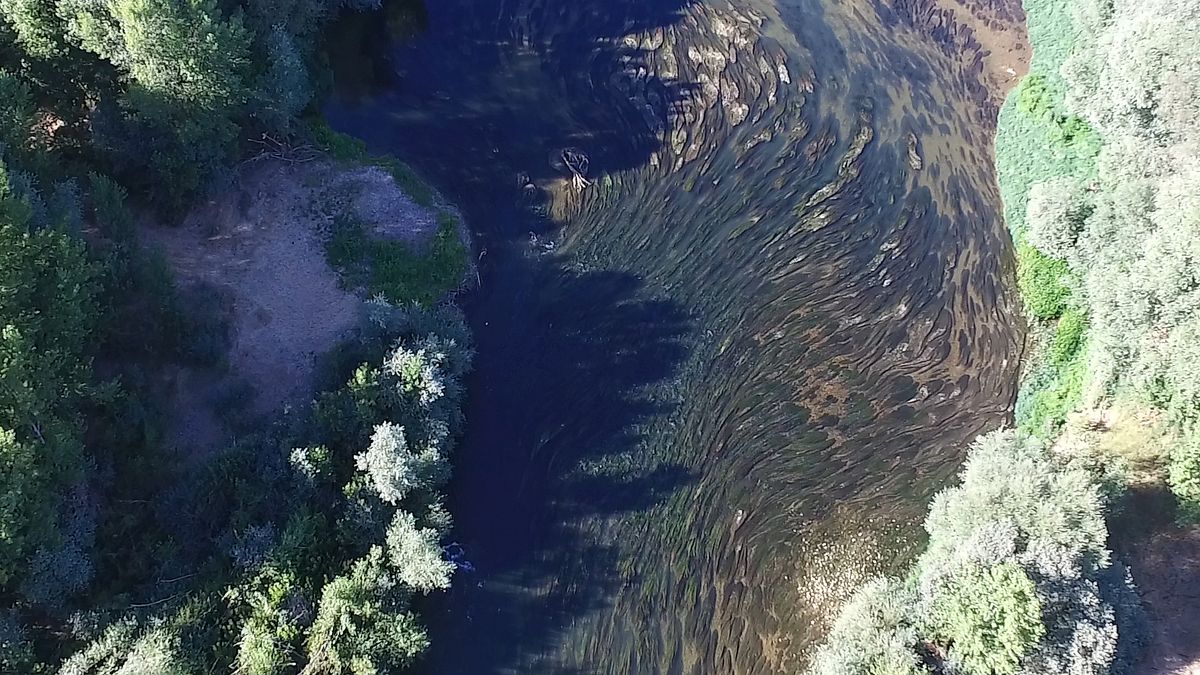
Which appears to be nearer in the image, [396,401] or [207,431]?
[396,401]

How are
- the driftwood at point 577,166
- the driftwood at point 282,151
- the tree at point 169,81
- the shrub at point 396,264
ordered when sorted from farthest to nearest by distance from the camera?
the driftwood at point 577,166 < the driftwood at point 282,151 < the shrub at point 396,264 < the tree at point 169,81

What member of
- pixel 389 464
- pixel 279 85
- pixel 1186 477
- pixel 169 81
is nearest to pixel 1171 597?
pixel 1186 477

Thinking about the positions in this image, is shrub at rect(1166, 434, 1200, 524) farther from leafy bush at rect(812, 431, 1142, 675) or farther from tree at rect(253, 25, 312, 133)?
tree at rect(253, 25, 312, 133)

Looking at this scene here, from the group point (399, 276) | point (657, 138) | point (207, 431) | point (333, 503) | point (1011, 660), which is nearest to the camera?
point (1011, 660)

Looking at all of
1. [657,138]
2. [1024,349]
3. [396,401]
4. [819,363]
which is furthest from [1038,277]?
[396,401]

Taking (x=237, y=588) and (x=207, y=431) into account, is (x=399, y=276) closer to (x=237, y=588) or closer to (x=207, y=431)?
(x=207, y=431)

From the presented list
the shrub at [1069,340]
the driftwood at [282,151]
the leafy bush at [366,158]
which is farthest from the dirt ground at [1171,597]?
the driftwood at [282,151]

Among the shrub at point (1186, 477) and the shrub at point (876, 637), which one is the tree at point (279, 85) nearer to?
the shrub at point (876, 637)
